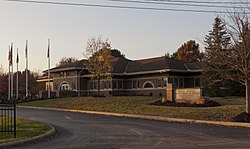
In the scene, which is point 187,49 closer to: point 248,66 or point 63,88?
point 63,88

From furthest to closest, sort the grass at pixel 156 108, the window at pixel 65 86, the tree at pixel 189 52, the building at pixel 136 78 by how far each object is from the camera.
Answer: the tree at pixel 189 52
the window at pixel 65 86
the building at pixel 136 78
the grass at pixel 156 108

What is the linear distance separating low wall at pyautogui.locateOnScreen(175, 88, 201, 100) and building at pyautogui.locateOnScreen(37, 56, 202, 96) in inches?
782

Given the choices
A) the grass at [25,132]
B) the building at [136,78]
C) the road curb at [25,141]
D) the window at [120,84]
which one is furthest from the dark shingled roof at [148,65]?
the road curb at [25,141]

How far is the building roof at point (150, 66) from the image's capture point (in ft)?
177

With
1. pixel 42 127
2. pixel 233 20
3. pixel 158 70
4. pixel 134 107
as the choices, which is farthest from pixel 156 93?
pixel 42 127

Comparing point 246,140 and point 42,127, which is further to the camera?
point 42,127

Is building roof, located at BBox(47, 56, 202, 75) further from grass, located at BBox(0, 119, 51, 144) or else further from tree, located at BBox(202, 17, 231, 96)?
grass, located at BBox(0, 119, 51, 144)

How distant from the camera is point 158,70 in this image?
176ft

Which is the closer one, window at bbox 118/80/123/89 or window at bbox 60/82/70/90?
window at bbox 118/80/123/89

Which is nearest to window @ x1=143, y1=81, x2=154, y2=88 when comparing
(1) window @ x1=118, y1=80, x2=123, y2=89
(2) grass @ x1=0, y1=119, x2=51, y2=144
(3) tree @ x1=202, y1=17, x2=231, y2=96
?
(1) window @ x1=118, y1=80, x2=123, y2=89

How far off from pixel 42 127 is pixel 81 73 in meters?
44.9

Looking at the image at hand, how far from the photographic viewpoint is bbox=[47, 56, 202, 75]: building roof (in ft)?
177

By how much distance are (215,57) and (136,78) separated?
111 feet

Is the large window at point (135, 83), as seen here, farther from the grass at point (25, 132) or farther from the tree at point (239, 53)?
the grass at point (25, 132)
